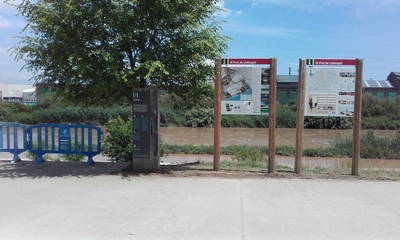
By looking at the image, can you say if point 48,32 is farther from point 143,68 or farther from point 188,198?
point 188,198

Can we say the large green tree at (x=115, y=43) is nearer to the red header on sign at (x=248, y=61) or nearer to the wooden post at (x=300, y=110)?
the red header on sign at (x=248, y=61)

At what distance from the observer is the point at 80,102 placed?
9.27 m

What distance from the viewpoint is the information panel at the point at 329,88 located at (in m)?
9.10

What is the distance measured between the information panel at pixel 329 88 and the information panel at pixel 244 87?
112 cm

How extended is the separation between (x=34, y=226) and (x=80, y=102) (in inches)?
171

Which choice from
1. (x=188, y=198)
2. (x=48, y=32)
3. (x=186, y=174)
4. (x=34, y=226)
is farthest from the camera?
(x=186, y=174)

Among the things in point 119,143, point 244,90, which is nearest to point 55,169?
point 119,143

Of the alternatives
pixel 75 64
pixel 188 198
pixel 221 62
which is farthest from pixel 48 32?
pixel 188 198

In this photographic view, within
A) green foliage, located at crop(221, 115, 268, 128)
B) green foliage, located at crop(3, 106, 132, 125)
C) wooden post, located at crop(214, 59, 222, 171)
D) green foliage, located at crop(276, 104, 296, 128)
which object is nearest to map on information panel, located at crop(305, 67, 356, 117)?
wooden post, located at crop(214, 59, 222, 171)

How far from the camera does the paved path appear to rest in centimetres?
531

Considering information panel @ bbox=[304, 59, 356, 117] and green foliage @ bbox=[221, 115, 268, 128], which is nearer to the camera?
information panel @ bbox=[304, 59, 356, 117]

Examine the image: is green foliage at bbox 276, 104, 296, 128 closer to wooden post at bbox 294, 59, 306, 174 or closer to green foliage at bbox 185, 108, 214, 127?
green foliage at bbox 185, 108, 214, 127

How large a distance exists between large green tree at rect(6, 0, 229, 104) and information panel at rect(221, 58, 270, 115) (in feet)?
2.37

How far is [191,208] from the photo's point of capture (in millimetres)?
6352
